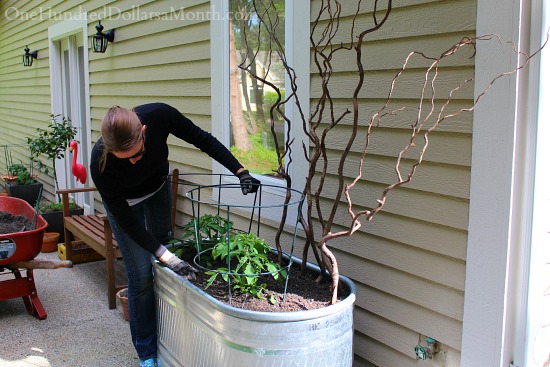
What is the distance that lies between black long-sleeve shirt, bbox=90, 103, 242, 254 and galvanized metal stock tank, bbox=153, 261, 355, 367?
0.42 m

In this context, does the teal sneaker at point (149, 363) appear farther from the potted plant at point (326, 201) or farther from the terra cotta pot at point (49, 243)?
the terra cotta pot at point (49, 243)

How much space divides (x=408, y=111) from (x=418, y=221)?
1.68 ft

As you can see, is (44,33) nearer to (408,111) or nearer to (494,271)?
(408,111)

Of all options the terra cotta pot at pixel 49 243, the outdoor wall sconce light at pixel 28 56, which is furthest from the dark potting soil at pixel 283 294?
the outdoor wall sconce light at pixel 28 56

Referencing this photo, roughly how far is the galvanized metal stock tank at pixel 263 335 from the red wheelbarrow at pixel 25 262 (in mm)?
1541

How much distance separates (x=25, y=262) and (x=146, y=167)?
1410mm

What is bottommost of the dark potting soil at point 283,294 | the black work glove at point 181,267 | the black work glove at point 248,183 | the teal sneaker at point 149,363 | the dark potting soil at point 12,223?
the teal sneaker at point 149,363

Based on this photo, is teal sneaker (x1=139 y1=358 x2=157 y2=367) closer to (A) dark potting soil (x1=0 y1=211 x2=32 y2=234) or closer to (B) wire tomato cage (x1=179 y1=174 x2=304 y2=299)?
(B) wire tomato cage (x1=179 y1=174 x2=304 y2=299)

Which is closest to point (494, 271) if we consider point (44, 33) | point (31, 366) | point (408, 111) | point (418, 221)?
point (418, 221)

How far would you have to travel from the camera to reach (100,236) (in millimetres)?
4547

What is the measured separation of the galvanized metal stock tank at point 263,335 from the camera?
7.12 feet

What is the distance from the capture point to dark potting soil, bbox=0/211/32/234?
13.2ft

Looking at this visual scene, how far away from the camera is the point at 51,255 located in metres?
5.59

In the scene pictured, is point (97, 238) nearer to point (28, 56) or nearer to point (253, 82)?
point (253, 82)
